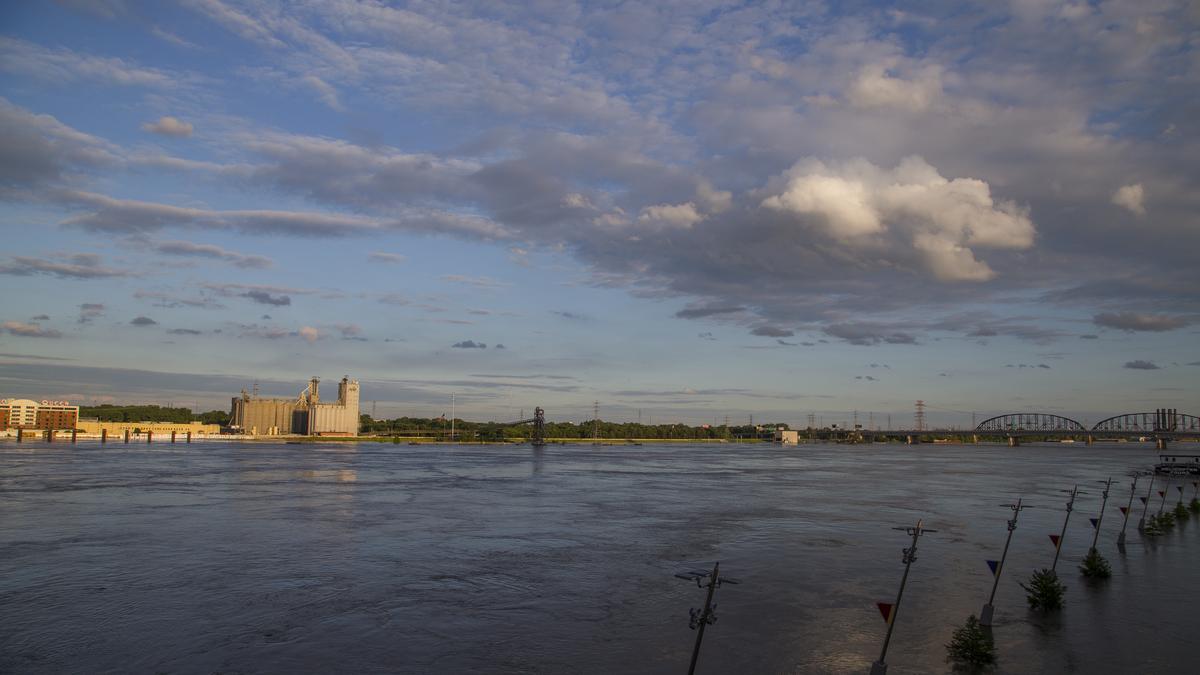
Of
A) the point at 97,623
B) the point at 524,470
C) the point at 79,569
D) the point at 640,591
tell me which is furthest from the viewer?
the point at 524,470

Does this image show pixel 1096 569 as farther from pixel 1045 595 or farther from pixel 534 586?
pixel 534 586

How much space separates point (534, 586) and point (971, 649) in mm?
19777

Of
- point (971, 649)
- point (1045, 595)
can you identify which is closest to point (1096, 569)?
point (1045, 595)

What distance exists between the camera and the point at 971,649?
26.3 metres

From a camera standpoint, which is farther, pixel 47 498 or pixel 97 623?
pixel 47 498

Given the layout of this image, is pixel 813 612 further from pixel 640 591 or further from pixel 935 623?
pixel 640 591

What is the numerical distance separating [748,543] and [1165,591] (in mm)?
22212

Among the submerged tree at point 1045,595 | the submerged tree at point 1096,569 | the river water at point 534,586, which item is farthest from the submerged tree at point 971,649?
the submerged tree at point 1096,569

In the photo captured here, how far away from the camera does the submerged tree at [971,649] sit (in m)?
26.0

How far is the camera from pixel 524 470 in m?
131

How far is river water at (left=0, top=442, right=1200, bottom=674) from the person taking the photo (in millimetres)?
27031

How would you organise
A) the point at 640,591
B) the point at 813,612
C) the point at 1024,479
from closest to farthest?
the point at 813,612
the point at 640,591
the point at 1024,479

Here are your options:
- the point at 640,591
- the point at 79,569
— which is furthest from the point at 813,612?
the point at 79,569

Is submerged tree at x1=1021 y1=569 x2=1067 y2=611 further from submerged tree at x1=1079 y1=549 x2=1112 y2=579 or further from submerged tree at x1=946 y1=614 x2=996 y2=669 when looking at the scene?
submerged tree at x1=946 y1=614 x2=996 y2=669
